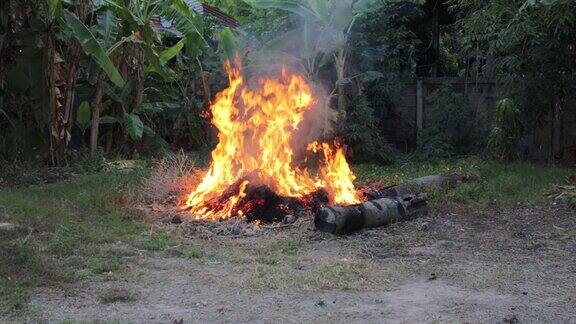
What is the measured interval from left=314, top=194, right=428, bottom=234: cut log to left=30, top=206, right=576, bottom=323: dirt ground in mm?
125

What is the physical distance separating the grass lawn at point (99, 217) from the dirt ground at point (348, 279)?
0.19 m

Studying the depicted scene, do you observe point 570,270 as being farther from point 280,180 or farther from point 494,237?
point 280,180

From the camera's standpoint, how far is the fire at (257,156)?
28.8 feet

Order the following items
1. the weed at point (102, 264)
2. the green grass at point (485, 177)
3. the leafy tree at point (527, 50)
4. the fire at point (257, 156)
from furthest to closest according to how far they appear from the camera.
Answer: the leafy tree at point (527, 50) < the green grass at point (485, 177) < the fire at point (257, 156) < the weed at point (102, 264)

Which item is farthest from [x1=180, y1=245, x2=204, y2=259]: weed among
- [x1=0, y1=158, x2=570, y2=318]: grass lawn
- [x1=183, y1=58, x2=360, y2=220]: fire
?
[x1=183, y1=58, x2=360, y2=220]: fire

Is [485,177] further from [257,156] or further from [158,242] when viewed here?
[158,242]

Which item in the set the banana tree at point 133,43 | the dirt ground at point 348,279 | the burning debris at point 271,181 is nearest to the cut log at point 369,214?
the burning debris at point 271,181

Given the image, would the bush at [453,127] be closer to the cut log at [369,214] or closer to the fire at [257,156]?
the fire at [257,156]

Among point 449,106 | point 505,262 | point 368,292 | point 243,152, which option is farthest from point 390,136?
point 368,292

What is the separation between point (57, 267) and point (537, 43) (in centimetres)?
877

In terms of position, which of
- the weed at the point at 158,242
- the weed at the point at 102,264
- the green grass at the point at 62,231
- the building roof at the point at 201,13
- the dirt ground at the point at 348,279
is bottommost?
the dirt ground at the point at 348,279

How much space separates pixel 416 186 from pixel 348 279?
4179mm

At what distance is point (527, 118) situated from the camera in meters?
12.0

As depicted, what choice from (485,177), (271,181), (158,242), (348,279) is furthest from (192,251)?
(485,177)
